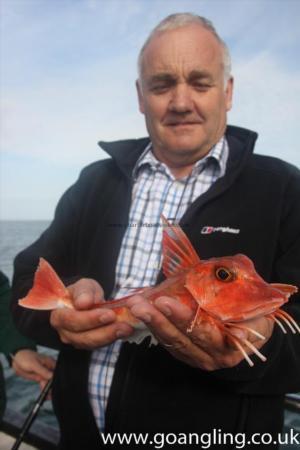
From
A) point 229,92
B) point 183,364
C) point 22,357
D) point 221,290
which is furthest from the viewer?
point 22,357

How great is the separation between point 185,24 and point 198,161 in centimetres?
89

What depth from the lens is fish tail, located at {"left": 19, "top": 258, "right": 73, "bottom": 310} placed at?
1.82 metres

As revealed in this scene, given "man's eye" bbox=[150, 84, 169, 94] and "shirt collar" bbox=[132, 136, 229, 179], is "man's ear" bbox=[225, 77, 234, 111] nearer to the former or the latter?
"shirt collar" bbox=[132, 136, 229, 179]

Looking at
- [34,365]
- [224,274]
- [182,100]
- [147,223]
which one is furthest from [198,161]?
[34,365]

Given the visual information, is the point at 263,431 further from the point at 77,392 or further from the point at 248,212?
the point at 248,212

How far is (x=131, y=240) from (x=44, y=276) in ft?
2.11

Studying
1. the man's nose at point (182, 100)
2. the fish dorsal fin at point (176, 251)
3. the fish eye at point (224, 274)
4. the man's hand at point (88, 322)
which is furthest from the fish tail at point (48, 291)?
the man's nose at point (182, 100)

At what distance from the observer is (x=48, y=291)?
5.99ft

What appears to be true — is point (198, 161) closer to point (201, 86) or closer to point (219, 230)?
point (201, 86)

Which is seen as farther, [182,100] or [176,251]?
[182,100]

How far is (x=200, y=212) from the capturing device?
2.12 m

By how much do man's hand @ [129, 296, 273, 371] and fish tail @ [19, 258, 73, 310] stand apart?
0.45 m

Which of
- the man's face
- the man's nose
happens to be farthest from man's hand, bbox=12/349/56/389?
the man's nose

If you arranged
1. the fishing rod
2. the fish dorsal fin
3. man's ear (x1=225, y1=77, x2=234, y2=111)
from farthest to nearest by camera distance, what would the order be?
1. the fishing rod
2. man's ear (x1=225, y1=77, x2=234, y2=111)
3. the fish dorsal fin
